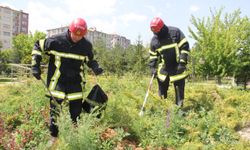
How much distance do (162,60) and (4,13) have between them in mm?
100926

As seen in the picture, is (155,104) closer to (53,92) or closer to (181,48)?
(181,48)

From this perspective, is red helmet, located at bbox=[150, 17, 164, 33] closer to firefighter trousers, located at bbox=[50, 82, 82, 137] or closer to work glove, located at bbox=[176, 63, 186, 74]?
work glove, located at bbox=[176, 63, 186, 74]

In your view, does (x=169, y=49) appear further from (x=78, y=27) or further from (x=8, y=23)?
(x=8, y=23)

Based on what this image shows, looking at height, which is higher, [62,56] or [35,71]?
[62,56]

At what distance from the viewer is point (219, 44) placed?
910 inches

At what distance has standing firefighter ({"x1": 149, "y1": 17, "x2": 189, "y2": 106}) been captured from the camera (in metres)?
6.50

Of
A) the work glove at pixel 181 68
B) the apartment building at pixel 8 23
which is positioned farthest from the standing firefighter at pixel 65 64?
the apartment building at pixel 8 23

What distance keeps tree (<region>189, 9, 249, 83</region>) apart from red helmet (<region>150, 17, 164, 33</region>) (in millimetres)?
17615

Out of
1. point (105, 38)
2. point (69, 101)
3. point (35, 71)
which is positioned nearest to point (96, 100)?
point (69, 101)

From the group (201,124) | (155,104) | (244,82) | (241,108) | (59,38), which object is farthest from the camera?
(244,82)

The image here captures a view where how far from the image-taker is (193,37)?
25.1 meters

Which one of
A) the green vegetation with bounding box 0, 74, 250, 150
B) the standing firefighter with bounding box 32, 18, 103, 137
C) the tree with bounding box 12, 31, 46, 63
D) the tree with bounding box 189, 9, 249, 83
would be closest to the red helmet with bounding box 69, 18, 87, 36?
the standing firefighter with bounding box 32, 18, 103, 137

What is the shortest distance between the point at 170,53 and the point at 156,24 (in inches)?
27.6

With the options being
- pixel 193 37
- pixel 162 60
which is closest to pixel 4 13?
pixel 193 37
